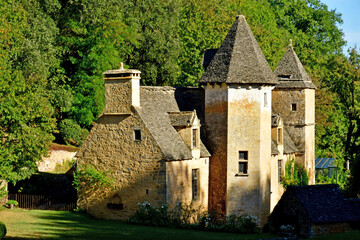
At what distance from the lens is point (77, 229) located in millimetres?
32844

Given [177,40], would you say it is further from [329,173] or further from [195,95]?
[195,95]

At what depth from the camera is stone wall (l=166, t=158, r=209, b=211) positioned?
3613cm

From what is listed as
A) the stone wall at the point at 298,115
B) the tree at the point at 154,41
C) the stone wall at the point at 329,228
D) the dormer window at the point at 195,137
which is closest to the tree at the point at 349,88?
the tree at the point at 154,41

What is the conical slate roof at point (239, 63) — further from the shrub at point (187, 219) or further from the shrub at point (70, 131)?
the shrub at point (70, 131)

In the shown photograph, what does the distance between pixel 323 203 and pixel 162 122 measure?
9942 mm

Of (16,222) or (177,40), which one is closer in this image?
(16,222)

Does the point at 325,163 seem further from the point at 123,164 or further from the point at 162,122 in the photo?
the point at 123,164

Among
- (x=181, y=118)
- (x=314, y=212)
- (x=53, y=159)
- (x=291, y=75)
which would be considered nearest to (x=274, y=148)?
(x=314, y=212)

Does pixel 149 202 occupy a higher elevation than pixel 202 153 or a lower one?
lower

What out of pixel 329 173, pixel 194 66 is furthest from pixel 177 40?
pixel 329 173

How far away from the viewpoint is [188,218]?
1446 inches

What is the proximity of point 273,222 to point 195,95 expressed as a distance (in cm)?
911

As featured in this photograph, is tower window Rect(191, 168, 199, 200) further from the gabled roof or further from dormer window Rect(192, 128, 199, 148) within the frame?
the gabled roof

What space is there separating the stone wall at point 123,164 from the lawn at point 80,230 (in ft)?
3.28
